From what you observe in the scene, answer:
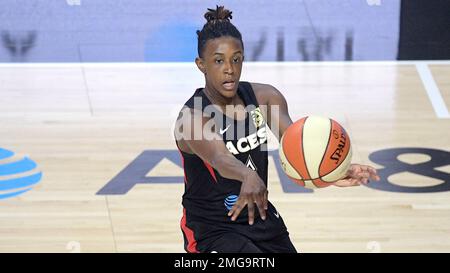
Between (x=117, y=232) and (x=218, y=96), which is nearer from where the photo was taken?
(x=218, y=96)

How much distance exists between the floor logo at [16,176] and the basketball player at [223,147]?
3.97m

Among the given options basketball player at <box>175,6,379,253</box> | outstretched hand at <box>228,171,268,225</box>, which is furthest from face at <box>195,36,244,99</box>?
outstretched hand at <box>228,171,268,225</box>

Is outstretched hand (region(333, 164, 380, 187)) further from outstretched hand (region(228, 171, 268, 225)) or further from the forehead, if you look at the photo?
the forehead

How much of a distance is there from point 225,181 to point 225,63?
639 millimetres

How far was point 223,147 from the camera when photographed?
14.5ft

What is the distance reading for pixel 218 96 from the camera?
462cm

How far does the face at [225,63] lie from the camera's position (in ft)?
14.7

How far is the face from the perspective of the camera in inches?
177

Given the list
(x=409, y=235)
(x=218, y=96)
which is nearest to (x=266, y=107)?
(x=218, y=96)

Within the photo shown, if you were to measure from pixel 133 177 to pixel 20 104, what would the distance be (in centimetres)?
334

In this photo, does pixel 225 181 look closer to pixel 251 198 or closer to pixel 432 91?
pixel 251 198

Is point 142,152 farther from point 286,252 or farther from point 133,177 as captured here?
point 286,252

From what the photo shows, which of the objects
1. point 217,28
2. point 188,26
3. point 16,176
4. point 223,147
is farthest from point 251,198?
point 188,26

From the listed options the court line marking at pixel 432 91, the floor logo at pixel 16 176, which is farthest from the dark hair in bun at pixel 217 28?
the court line marking at pixel 432 91
